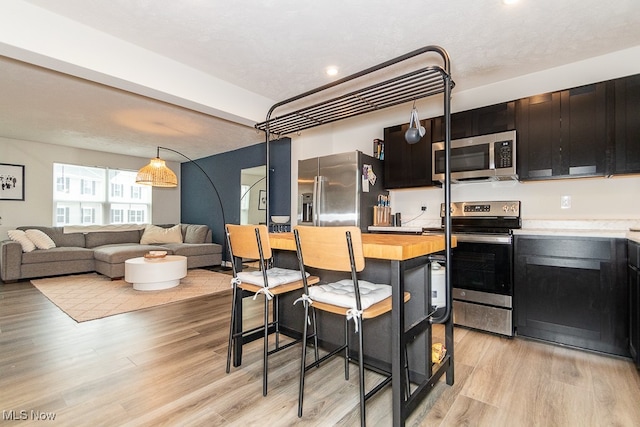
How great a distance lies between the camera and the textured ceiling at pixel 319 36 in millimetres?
2018

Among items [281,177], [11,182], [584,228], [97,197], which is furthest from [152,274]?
[584,228]

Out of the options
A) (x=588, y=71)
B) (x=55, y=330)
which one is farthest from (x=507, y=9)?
(x=55, y=330)

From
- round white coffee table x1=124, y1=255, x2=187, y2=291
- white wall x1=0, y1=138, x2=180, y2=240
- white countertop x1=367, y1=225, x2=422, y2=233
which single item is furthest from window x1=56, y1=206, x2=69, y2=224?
white countertop x1=367, y1=225, x2=422, y2=233

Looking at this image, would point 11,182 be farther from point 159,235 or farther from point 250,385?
point 250,385

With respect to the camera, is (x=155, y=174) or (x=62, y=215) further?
(x=62, y=215)

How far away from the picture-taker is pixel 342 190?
3.67m

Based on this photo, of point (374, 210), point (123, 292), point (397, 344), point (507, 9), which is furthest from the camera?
point (123, 292)

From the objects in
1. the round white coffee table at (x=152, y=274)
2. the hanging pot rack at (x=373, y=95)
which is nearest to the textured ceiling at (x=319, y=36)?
the hanging pot rack at (x=373, y=95)

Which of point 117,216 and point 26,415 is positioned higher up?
point 117,216

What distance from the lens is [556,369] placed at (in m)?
2.09

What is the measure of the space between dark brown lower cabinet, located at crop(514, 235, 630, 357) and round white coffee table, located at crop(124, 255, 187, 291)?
4.20 metres

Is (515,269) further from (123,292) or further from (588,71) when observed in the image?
(123,292)

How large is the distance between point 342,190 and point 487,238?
162 centimetres

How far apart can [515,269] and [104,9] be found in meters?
3.68
